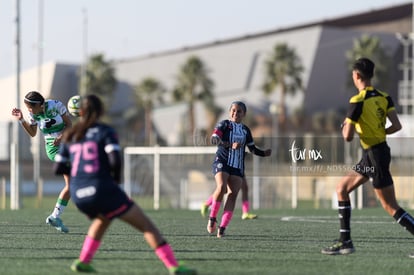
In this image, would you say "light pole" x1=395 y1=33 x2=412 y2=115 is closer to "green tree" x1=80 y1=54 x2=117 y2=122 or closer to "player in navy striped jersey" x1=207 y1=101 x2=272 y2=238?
"green tree" x1=80 y1=54 x2=117 y2=122

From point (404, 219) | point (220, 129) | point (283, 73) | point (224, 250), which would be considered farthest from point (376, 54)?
point (404, 219)

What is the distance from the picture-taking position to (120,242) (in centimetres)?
1314

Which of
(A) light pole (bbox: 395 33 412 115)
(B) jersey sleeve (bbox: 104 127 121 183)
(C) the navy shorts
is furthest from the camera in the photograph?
(A) light pole (bbox: 395 33 412 115)

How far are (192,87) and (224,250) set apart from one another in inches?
3105

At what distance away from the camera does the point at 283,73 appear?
87062 millimetres

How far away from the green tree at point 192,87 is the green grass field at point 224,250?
240 feet

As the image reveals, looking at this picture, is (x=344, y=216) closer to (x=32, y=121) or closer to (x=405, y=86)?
(x=32, y=121)

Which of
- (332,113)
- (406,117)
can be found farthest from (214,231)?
(332,113)

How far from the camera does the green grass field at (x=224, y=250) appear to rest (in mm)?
10297

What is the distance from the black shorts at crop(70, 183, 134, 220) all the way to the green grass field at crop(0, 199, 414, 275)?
83 centimetres

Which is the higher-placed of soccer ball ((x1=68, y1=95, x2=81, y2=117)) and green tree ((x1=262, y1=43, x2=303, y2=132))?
green tree ((x1=262, y1=43, x2=303, y2=132))

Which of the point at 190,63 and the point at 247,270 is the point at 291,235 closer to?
the point at 247,270

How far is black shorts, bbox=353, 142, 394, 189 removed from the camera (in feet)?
36.7

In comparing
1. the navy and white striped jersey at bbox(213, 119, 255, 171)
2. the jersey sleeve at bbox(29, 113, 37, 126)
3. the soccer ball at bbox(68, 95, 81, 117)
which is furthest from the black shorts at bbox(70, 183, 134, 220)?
the jersey sleeve at bbox(29, 113, 37, 126)
